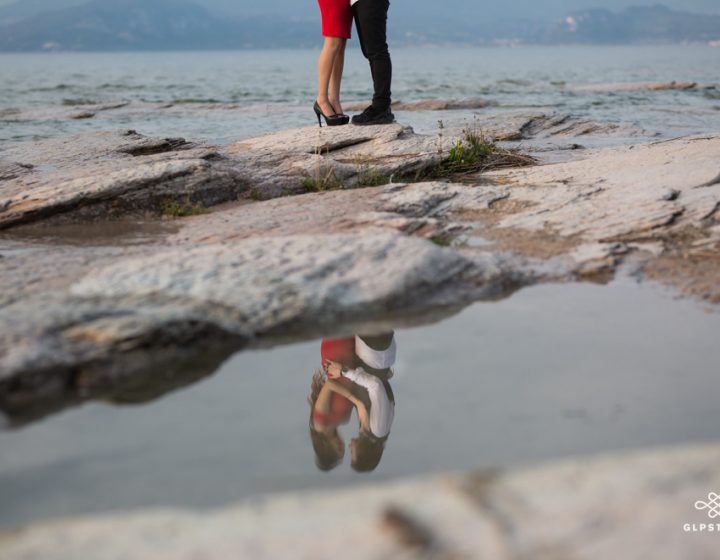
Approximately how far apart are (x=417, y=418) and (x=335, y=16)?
19.4 ft

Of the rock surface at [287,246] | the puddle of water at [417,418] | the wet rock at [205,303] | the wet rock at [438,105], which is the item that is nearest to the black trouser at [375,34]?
the rock surface at [287,246]

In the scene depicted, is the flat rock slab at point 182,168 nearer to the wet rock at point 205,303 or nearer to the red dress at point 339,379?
the wet rock at point 205,303

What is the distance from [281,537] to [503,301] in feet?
7.07

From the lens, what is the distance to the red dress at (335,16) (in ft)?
25.3

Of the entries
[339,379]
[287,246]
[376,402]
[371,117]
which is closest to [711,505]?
[376,402]

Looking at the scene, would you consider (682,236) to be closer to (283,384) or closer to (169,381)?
(283,384)

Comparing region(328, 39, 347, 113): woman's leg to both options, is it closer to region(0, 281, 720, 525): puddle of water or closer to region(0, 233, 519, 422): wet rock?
region(0, 233, 519, 422): wet rock

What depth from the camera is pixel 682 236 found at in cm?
467

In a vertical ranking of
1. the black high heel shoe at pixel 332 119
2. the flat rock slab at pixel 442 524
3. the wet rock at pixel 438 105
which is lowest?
the flat rock slab at pixel 442 524

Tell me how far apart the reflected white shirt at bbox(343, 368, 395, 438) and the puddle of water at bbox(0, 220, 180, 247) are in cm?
241

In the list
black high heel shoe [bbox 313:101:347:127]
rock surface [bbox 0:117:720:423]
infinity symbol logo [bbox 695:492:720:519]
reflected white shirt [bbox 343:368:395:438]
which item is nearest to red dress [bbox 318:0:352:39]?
black high heel shoe [bbox 313:101:347:127]

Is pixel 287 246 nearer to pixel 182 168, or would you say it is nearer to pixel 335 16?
pixel 182 168

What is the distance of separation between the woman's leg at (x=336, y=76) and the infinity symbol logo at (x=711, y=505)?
6194 millimetres

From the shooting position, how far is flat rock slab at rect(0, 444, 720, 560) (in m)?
1.90
